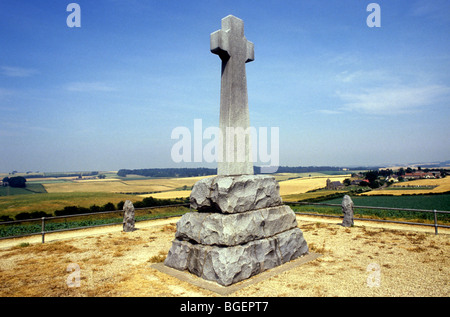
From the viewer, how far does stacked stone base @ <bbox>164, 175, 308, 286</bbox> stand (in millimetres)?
5809

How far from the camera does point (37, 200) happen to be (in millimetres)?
18984

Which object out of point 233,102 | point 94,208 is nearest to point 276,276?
point 233,102

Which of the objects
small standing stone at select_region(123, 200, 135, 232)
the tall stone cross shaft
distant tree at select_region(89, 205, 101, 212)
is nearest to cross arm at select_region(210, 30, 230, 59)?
the tall stone cross shaft

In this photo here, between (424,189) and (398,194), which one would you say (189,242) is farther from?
(424,189)

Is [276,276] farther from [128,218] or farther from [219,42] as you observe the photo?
[128,218]

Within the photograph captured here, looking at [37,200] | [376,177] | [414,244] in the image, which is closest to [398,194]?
[376,177]

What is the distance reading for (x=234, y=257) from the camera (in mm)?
5742

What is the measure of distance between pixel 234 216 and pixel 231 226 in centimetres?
24

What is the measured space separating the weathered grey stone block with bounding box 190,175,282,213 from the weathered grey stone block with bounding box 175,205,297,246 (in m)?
0.16

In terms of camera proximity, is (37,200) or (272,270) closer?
(272,270)

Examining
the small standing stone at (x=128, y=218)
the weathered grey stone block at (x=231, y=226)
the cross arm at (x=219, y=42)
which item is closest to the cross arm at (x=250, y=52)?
the cross arm at (x=219, y=42)

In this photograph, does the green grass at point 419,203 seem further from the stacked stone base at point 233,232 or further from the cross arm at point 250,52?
the cross arm at point 250,52

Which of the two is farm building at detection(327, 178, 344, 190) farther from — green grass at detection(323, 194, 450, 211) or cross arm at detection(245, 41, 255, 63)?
cross arm at detection(245, 41, 255, 63)

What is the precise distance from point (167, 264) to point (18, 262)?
4.61 m
